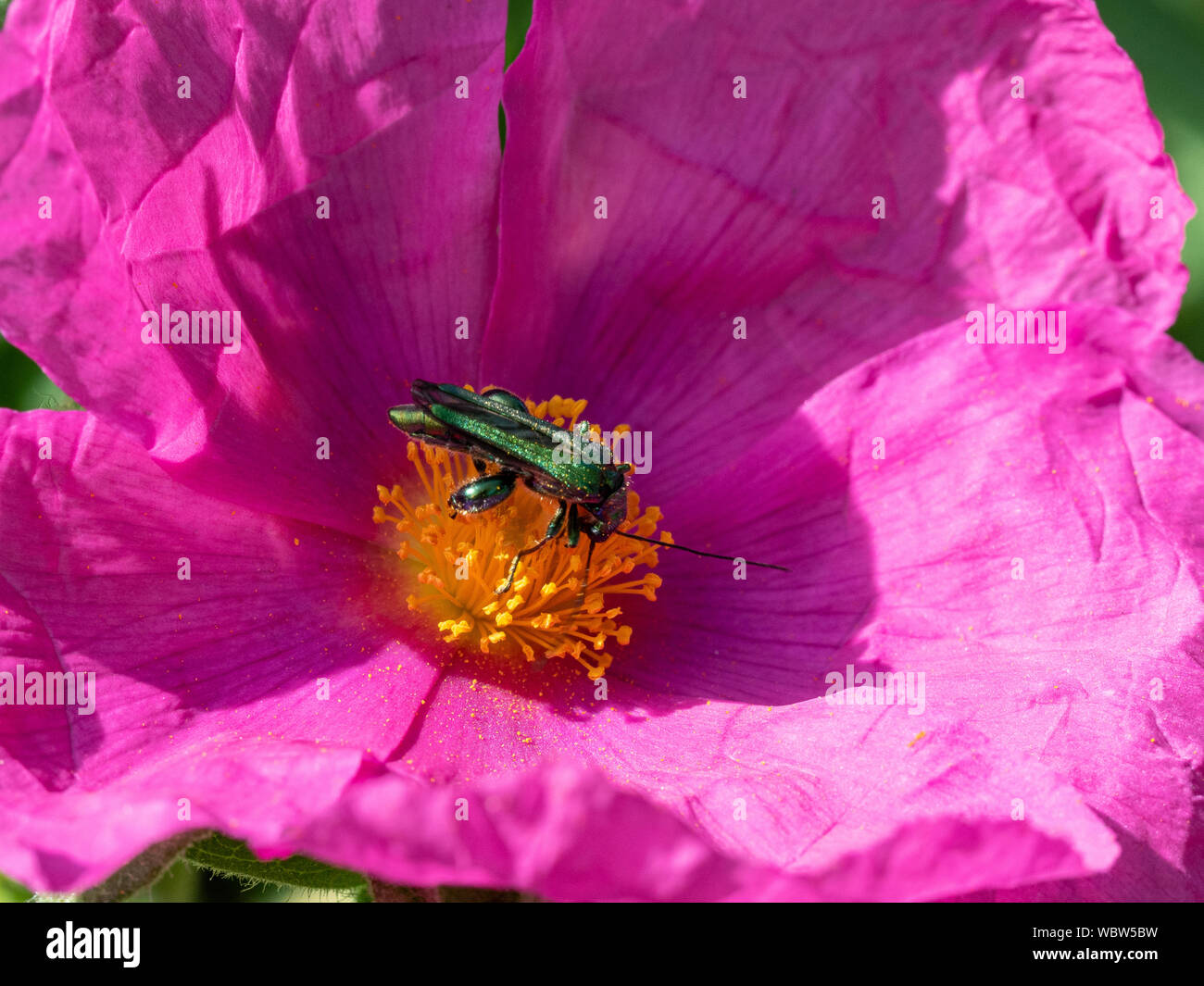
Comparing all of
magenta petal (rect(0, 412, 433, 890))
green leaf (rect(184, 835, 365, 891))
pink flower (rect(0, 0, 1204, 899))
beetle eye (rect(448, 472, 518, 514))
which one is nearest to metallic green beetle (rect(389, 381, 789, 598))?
beetle eye (rect(448, 472, 518, 514))

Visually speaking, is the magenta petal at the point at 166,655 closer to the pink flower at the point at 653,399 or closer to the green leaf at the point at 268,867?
the pink flower at the point at 653,399

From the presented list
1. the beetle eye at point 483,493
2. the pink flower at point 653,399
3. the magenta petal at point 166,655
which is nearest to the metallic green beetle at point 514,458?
the beetle eye at point 483,493

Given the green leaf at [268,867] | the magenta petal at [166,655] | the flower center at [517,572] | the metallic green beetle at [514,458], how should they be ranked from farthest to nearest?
the flower center at [517,572], the metallic green beetle at [514,458], the green leaf at [268,867], the magenta petal at [166,655]

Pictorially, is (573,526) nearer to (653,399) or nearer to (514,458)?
(514,458)

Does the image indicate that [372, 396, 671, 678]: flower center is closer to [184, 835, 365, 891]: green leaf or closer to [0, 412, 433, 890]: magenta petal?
[0, 412, 433, 890]: magenta petal

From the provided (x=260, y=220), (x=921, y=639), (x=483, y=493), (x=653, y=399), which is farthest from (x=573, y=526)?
(x=260, y=220)

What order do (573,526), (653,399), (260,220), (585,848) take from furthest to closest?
1. (653,399)
2. (573,526)
3. (260,220)
4. (585,848)

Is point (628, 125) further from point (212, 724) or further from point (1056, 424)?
point (212, 724)

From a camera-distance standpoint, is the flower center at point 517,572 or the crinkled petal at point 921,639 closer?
the crinkled petal at point 921,639
